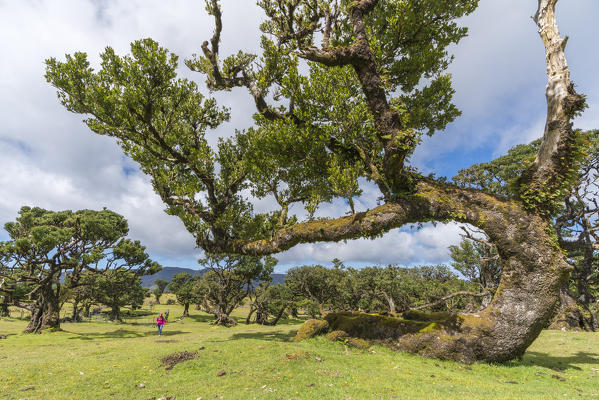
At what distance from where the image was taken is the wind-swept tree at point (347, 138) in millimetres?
11891

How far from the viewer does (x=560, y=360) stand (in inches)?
505

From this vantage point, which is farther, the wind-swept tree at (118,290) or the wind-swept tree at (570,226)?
the wind-swept tree at (118,290)

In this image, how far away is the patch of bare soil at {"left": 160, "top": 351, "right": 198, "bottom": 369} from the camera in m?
11.4

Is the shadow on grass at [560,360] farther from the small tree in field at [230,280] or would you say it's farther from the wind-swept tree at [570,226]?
the small tree in field at [230,280]

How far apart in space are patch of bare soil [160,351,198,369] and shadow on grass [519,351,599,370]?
15.4 metres

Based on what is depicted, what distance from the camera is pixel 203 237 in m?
Result: 18.9

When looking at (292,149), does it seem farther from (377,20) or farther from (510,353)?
(510,353)

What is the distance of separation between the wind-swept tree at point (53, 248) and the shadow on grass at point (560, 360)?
38.3 metres

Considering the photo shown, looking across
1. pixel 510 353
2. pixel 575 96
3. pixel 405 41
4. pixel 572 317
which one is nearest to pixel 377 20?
pixel 405 41

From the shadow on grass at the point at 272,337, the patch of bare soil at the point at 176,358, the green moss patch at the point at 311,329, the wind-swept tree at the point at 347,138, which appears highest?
the wind-swept tree at the point at 347,138

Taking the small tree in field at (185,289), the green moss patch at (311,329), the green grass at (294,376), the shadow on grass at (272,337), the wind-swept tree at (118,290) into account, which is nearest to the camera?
the green grass at (294,376)

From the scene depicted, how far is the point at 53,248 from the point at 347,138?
1302 inches

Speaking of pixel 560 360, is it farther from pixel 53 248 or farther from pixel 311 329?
pixel 53 248

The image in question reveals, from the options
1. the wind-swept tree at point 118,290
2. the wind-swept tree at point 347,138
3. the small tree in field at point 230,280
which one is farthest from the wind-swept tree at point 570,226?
the wind-swept tree at point 118,290
